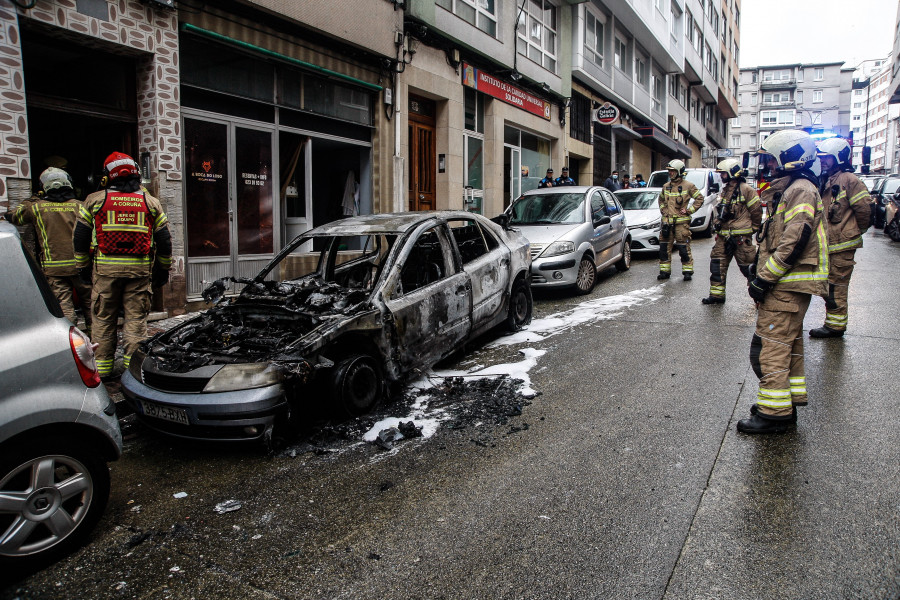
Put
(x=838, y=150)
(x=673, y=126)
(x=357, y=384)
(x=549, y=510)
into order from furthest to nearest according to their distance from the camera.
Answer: (x=673, y=126), (x=838, y=150), (x=357, y=384), (x=549, y=510)

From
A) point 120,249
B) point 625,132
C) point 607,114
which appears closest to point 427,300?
point 120,249

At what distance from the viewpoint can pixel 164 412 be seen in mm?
3998

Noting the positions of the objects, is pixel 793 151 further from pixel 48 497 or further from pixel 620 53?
pixel 620 53

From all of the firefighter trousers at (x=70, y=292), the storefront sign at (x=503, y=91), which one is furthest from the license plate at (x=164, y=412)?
the storefront sign at (x=503, y=91)

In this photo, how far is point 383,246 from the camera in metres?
5.61

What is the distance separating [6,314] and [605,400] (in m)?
3.91

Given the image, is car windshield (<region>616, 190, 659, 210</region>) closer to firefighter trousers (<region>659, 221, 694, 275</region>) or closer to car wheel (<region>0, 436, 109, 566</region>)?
firefighter trousers (<region>659, 221, 694, 275</region>)

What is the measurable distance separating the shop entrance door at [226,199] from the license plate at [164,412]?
16.0 ft

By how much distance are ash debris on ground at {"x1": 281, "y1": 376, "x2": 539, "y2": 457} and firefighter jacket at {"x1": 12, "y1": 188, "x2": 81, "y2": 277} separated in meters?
3.54

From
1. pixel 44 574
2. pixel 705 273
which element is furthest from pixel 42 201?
pixel 705 273

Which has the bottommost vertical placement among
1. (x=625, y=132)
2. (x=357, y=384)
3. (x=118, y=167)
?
(x=357, y=384)

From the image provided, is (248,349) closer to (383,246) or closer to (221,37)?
(383,246)

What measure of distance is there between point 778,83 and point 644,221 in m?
93.8

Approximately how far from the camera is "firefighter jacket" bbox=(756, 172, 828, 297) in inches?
162
